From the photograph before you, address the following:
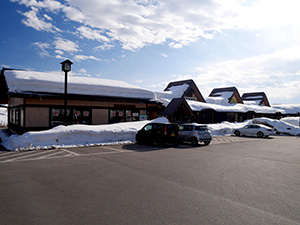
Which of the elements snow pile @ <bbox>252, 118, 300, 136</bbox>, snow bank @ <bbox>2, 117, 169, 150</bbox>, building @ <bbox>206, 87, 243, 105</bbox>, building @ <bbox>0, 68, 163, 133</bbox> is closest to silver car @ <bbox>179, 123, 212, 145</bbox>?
snow bank @ <bbox>2, 117, 169, 150</bbox>

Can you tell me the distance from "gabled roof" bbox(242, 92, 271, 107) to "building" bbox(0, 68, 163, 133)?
38566 millimetres

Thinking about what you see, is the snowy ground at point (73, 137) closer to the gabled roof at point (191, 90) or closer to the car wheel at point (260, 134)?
the car wheel at point (260, 134)

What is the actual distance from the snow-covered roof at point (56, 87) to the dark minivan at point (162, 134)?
745 centimetres

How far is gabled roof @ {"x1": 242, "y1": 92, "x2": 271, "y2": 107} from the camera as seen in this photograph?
5536cm

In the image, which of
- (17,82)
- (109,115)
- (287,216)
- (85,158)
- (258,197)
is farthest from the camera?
(109,115)

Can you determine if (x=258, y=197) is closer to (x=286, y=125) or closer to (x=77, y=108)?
(x=77, y=108)

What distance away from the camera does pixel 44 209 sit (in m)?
4.84

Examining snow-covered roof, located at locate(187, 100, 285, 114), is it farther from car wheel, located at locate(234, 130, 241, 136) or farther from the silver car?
the silver car

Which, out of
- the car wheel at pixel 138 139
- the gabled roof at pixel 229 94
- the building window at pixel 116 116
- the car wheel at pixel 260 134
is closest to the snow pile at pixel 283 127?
the car wheel at pixel 260 134

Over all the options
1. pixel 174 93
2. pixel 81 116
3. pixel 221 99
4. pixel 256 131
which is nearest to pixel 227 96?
pixel 221 99

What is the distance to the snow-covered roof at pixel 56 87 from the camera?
18.1m

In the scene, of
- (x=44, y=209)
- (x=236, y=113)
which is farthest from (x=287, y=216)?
(x=236, y=113)

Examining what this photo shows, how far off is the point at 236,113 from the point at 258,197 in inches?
1435

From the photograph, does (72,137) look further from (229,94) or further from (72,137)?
(229,94)
